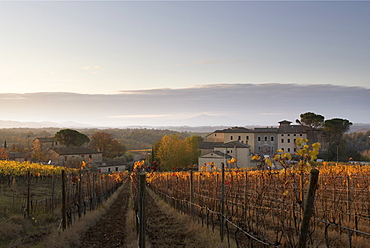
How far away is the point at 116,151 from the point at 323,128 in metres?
53.3

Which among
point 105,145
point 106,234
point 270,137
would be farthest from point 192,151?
point 106,234

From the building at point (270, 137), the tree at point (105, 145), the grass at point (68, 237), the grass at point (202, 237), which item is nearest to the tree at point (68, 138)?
the tree at point (105, 145)

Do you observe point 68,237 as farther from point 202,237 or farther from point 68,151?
point 68,151

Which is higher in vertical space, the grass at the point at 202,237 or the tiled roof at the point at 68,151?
the grass at the point at 202,237

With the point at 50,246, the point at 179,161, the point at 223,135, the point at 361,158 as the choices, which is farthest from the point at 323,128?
the point at 50,246

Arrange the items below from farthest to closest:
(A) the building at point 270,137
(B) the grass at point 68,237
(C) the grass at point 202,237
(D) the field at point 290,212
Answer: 1. (A) the building at point 270,137
2. (B) the grass at point 68,237
3. (C) the grass at point 202,237
4. (D) the field at point 290,212

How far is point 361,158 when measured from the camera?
53.2 metres

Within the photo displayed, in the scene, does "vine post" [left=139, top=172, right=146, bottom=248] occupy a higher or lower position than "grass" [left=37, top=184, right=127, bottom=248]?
higher

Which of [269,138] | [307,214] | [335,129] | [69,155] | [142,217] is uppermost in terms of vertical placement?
[335,129]

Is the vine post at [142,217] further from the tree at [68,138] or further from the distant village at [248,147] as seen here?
the tree at [68,138]

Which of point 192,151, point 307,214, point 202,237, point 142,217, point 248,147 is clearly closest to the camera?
point 307,214

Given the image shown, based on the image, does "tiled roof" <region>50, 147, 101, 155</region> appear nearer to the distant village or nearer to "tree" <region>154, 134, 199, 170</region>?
the distant village

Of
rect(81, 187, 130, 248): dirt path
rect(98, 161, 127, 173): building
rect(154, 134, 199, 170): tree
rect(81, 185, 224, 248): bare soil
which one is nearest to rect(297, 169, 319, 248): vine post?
rect(81, 185, 224, 248): bare soil

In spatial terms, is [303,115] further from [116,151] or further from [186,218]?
[186,218]
